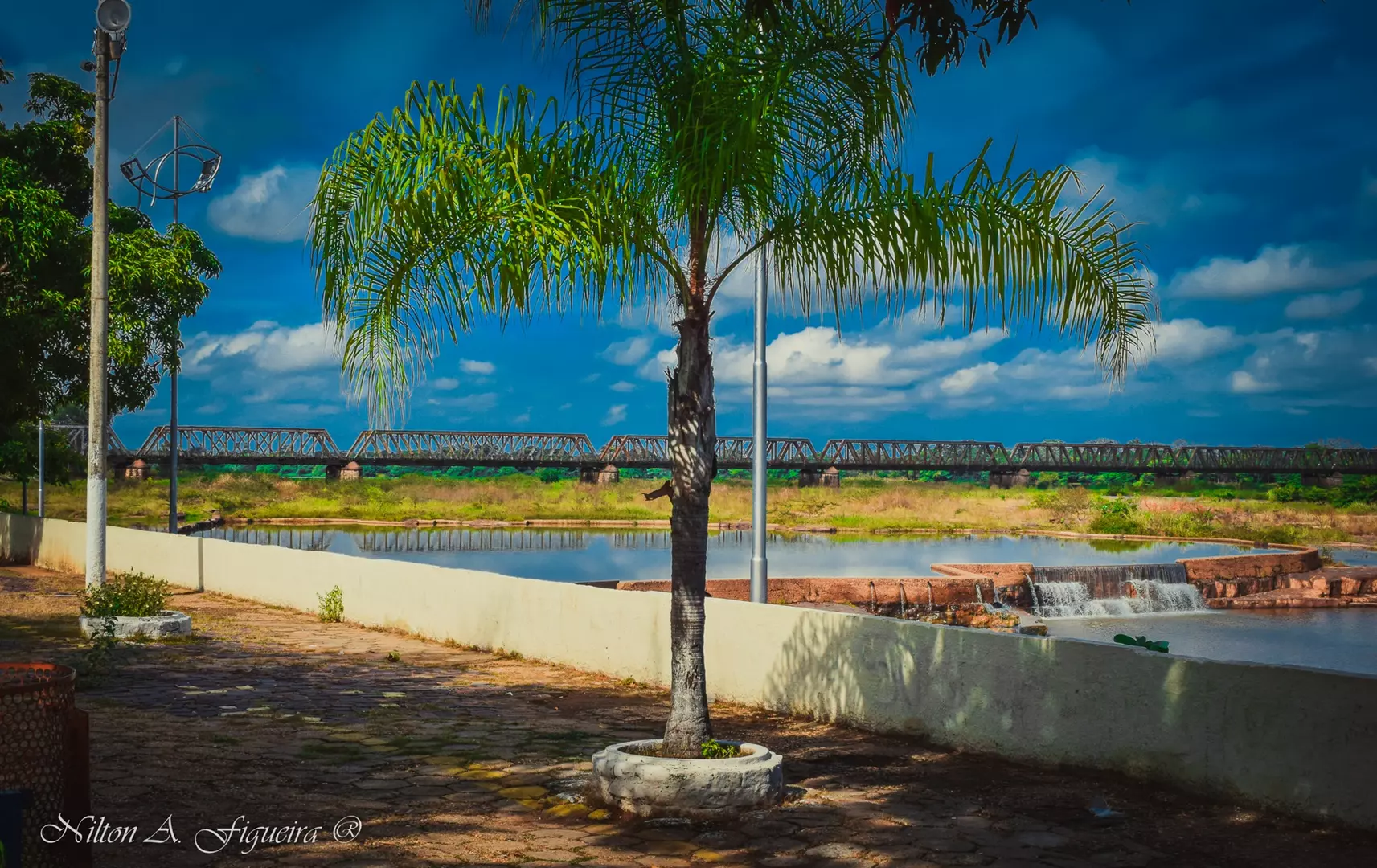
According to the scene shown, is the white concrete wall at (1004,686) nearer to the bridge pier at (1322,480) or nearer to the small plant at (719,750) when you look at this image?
the small plant at (719,750)

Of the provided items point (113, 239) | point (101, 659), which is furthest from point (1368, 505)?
point (101, 659)

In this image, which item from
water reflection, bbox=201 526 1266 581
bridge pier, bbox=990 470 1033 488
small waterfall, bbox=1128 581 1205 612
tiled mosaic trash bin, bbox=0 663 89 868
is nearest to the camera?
tiled mosaic trash bin, bbox=0 663 89 868

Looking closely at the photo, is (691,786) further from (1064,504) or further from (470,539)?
(1064,504)

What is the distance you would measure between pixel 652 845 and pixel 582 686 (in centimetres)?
530

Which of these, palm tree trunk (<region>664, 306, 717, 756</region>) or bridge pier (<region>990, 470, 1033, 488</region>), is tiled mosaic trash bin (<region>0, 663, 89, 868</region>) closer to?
palm tree trunk (<region>664, 306, 717, 756</region>)

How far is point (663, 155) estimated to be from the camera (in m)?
7.06

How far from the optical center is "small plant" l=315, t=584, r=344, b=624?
16.8 metres

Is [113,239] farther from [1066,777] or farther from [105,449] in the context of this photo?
[1066,777]

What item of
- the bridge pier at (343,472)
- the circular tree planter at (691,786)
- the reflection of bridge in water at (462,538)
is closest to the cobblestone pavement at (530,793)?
the circular tree planter at (691,786)

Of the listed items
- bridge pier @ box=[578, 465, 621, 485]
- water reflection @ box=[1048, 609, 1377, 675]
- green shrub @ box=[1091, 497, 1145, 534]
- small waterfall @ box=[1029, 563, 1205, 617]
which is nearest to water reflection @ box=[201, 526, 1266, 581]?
green shrub @ box=[1091, 497, 1145, 534]

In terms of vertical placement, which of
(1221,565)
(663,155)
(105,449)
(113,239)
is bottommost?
(1221,565)

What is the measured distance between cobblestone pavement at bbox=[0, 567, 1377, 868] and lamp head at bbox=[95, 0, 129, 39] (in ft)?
27.4

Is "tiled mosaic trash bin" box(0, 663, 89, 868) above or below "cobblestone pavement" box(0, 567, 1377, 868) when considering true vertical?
above

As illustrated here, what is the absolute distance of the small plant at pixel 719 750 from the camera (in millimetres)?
7141
